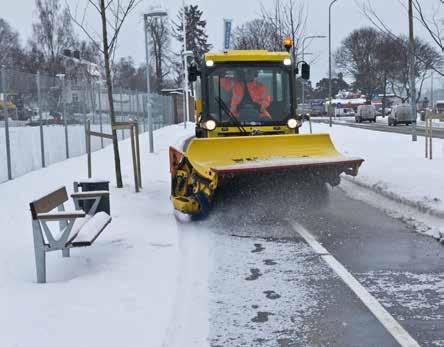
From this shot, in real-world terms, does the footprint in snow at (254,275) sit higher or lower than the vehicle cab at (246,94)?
lower

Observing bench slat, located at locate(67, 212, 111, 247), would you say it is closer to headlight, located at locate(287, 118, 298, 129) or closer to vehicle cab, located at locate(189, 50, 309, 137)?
vehicle cab, located at locate(189, 50, 309, 137)

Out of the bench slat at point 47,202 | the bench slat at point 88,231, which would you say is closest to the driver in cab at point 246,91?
the bench slat at point 88,231

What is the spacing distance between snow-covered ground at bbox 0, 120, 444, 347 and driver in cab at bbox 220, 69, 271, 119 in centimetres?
212

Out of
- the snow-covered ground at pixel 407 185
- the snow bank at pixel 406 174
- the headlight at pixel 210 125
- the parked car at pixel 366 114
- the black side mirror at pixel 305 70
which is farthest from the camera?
the parked car at pixel 366 114

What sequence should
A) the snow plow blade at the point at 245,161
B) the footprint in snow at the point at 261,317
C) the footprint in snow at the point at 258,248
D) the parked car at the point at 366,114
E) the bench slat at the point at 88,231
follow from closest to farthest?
the footprint in snow at the point at 261,317 < the bench slat at the point at 88,231 < the footprint in snow at the point at 258,248 < the snow plow blade at the point at 245,161 < the parked car at the point at 366,114

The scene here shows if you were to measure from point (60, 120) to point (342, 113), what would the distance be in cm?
7354

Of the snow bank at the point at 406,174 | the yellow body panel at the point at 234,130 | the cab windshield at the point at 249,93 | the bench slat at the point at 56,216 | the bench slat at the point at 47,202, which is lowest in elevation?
the snow bank at the point at 406,174

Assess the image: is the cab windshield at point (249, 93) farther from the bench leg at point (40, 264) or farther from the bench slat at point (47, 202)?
the bench leg at point (40, 264)

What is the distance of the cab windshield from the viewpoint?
11047 mm

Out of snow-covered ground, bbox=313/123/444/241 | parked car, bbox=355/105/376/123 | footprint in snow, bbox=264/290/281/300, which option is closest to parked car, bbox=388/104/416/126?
parked car, bbox=355/105/376/123

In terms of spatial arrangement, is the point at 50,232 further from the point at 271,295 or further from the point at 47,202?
the point at 271,295

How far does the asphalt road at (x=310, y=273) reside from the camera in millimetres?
4855

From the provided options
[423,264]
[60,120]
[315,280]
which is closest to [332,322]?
[315,280]

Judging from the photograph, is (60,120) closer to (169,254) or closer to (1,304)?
(169,254)
